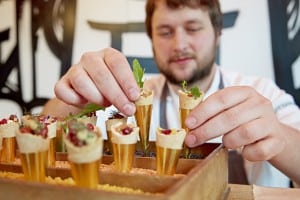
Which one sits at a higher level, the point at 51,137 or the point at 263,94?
the point at 51,137

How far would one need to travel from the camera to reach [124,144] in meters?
0.59

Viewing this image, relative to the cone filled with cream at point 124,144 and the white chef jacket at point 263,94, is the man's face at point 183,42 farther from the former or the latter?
the cone filled with cream at point 124,144

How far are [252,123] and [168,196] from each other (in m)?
0.36

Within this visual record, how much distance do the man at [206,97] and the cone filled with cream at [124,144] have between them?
11cm

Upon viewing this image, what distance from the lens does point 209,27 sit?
1696mm

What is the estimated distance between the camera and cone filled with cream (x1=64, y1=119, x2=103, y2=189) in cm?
45

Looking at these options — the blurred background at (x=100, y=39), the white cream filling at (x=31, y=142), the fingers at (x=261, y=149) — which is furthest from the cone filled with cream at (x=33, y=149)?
the blurred background at (x=100, y=39)

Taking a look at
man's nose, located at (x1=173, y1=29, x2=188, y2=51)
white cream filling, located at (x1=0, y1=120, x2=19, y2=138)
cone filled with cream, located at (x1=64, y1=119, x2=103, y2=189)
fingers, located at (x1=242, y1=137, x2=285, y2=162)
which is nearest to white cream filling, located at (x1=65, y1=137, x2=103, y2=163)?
cone filled with cream, located at (x1=64, y1=119, x2=103, y2=189)

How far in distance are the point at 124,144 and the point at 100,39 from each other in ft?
5.37

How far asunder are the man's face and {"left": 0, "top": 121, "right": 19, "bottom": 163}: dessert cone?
1.06 metres

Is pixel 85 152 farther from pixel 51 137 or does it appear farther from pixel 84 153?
pixel 51 137

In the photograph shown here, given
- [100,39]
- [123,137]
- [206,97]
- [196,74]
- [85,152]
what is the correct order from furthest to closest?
[100,39], [196,74], [206,97], [123,137], [85,152]

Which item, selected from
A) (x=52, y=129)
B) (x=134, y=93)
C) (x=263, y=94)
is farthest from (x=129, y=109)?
(x=263, y=94)

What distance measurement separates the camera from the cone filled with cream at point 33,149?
507mm
